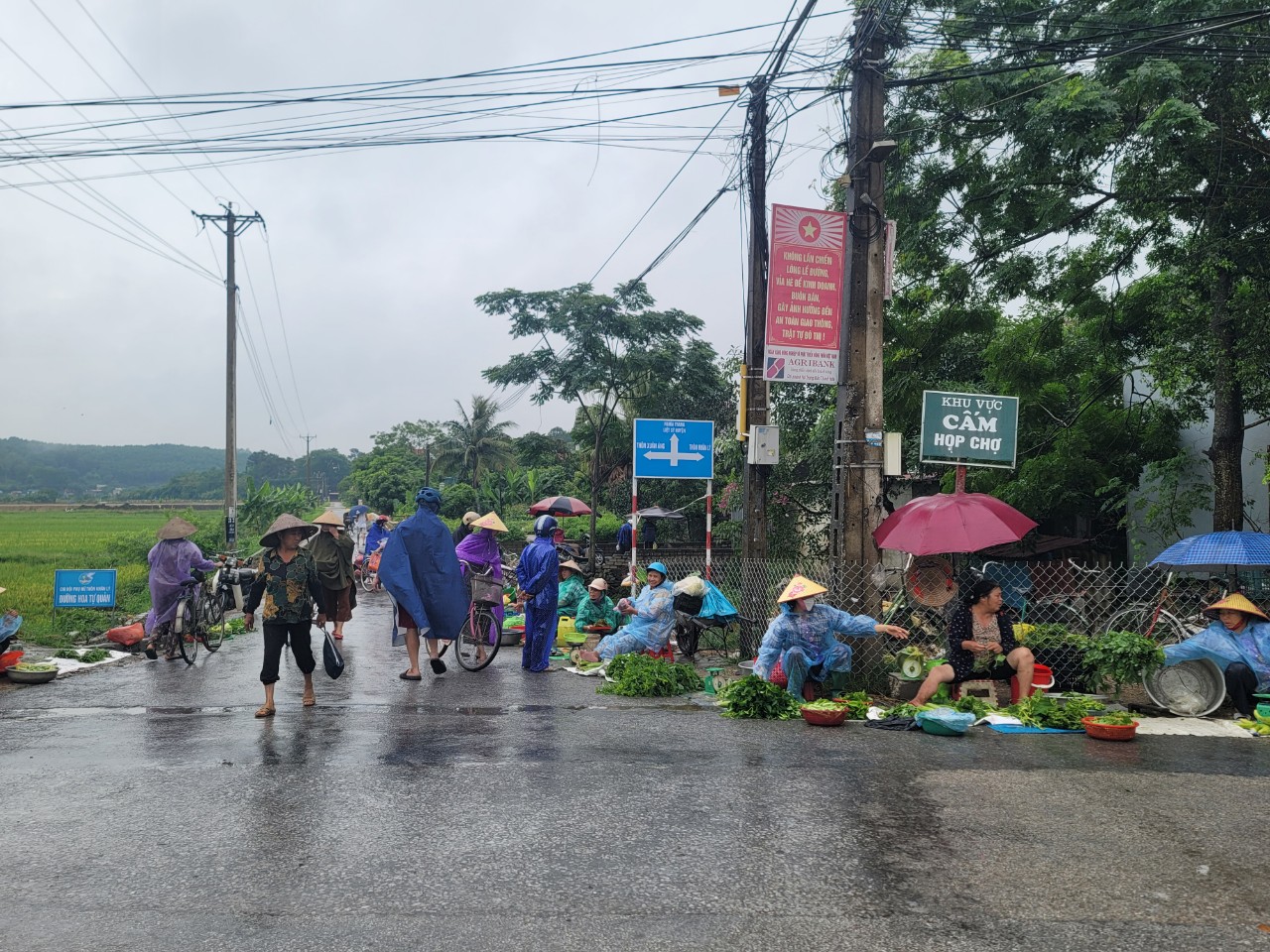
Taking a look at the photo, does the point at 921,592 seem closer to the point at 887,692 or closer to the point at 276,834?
the point at 887,692

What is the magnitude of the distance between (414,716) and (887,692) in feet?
14.7

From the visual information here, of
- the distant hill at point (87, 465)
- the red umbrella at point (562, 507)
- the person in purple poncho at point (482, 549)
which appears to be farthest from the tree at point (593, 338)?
A: the distant hill at point (87, 465)

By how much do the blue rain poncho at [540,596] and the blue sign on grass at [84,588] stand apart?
6.56m

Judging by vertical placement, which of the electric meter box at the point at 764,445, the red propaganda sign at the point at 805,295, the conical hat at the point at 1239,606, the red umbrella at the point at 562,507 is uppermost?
the red propaganda sign at the point at 805,295

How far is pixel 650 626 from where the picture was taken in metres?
11.1

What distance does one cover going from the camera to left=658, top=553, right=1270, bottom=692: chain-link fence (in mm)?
9867

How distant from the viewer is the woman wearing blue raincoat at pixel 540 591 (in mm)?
11328

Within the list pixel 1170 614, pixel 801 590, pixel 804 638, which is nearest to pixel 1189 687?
pixel 1170 614

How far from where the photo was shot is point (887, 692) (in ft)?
32.2

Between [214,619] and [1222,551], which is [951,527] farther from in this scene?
[214,619]

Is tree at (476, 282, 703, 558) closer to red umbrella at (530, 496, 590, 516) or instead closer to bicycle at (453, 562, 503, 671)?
red umbrella at (530, 496, 590, 516)

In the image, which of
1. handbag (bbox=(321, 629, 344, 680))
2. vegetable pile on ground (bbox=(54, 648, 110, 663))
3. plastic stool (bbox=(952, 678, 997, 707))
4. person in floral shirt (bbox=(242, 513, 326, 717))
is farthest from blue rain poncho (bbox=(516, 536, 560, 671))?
vegetable pile on ground (bbox=(54, 648, 110, 663))

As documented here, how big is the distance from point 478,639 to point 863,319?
5.46 metres

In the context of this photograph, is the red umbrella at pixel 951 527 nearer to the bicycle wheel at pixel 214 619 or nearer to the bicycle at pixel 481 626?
the bicycle at pixel 481 626
